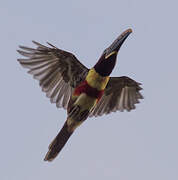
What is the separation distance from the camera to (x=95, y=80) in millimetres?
10305

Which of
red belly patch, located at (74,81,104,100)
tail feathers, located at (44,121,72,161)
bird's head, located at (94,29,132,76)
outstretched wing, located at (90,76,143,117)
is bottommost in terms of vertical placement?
tail feathers, located at (44,121,72,161)

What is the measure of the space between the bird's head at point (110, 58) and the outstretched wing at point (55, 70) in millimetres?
464

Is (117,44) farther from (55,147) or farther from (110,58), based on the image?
(55,147)

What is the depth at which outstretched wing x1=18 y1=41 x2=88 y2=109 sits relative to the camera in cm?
1057

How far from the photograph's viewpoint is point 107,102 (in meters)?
11.8

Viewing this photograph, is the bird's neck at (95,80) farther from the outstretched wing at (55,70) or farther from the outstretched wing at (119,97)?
the outstretched wing at (119,97)

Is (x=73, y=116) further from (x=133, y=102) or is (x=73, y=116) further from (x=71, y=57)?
(x=133, y=102)

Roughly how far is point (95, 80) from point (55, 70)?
110cm

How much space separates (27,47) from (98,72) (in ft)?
4.84

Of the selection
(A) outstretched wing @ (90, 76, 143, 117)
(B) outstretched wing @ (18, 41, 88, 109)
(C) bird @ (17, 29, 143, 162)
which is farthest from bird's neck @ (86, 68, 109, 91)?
(A) outstretched wing @ (90, 76, 143, 117)

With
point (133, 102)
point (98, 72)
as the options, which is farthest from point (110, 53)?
point (133, 102)

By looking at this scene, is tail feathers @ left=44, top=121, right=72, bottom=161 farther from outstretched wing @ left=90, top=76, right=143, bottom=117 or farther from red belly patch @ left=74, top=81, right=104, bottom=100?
outstretched wing @ left=90, top=76, right=143, bottom=117

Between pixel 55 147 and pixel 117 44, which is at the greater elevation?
pixel 117 44

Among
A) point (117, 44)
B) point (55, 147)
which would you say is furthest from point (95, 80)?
point (55, 147)
